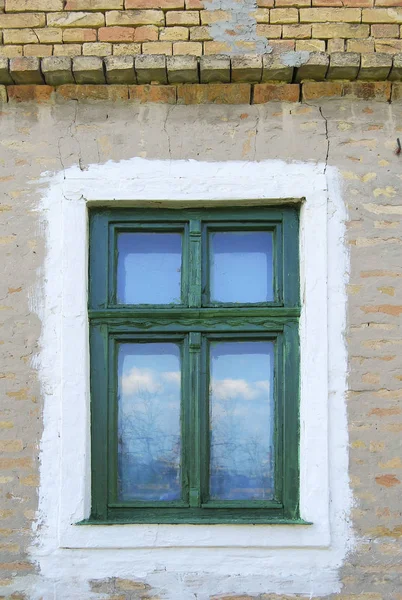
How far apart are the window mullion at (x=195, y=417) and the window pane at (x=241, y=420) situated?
87 mm

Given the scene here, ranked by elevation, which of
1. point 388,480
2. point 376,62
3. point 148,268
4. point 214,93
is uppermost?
point 376,62

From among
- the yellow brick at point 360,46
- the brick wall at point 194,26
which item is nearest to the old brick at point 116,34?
the brick wall at point 194,26

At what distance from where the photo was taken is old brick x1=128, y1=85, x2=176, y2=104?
4.27m

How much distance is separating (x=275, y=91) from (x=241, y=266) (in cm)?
90

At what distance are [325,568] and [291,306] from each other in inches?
49.3

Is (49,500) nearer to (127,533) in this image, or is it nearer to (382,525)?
(127,533)

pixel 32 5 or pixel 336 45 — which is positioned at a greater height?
pixel 32 5

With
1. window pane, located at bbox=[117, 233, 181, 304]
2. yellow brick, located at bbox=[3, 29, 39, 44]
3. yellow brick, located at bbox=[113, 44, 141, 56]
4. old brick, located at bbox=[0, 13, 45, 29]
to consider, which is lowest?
window pane, located at bbox=[117, 233, 181, 304]

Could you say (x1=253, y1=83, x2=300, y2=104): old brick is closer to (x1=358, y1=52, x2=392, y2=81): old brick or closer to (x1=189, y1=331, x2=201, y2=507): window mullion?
(x1=358, y1=52, x2=392, y2=81): old brick

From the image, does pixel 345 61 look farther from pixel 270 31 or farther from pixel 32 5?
pixel 32 5

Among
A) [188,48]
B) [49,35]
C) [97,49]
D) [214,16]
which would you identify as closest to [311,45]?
[214,16]

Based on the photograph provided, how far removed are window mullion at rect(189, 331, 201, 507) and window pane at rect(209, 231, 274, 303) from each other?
10.5 inches

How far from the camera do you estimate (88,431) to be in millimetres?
4105

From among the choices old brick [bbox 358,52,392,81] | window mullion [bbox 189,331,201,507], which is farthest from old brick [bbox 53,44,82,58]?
window mullion [bbox 189,331,201,507]
